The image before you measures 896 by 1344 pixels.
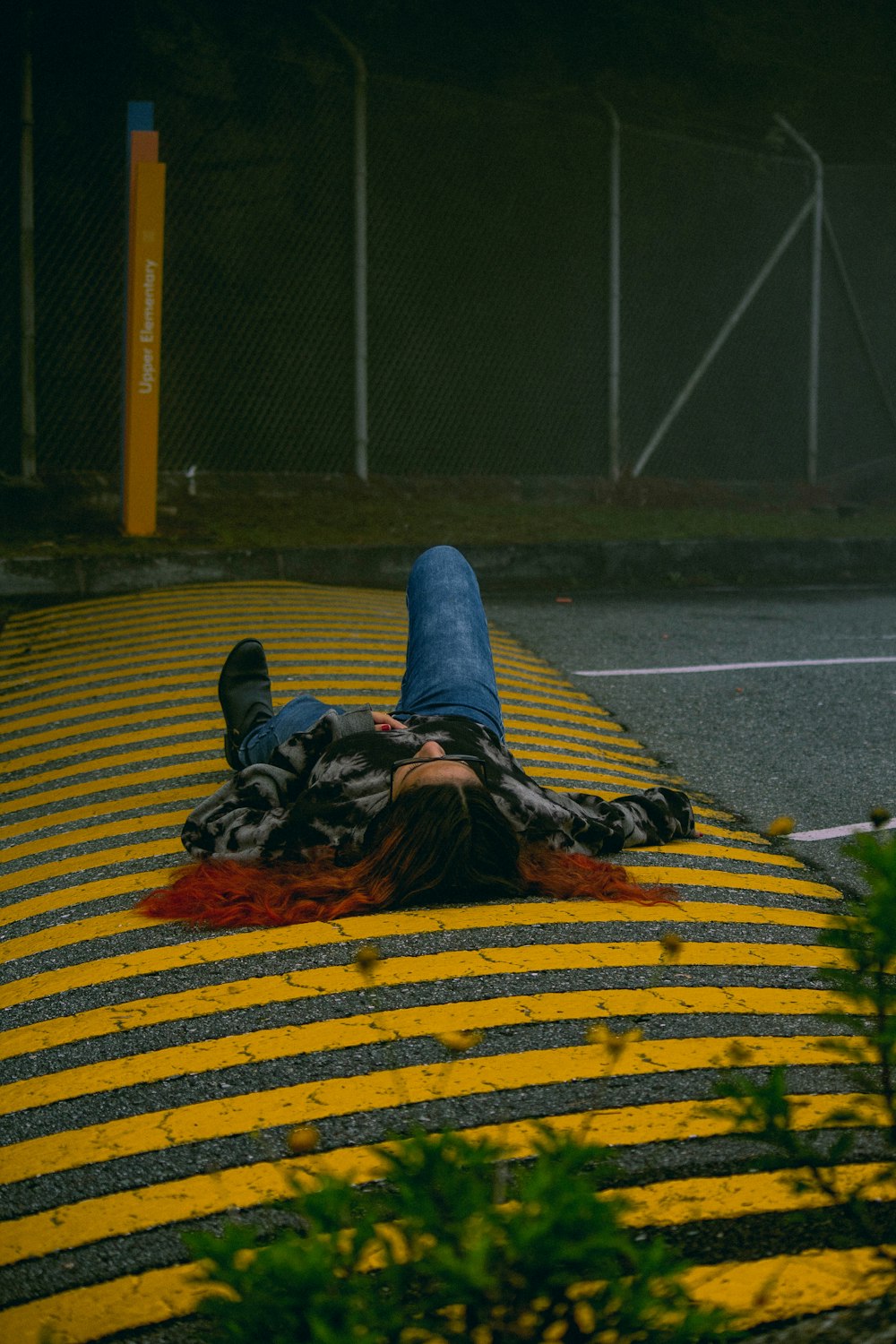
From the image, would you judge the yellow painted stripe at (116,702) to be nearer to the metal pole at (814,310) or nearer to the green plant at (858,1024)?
the green plant at (858,1024)

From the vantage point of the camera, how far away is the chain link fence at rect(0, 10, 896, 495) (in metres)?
9.94

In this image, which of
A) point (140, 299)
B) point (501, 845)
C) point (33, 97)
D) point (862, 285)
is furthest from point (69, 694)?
point (862, 285)

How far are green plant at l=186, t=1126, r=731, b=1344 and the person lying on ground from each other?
6.11 feet

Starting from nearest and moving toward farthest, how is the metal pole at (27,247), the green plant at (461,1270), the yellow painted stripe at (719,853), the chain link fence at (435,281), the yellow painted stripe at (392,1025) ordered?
the green plant at (461,1270)
the yellow painted stripe at (392,1025)
the yellow painted stripe at (719,853)
the metal pole at (27,247)
the chain link fence at (435,281)

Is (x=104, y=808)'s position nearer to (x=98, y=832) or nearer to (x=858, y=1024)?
(x=98, y=832)

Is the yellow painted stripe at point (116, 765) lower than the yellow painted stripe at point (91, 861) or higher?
higher

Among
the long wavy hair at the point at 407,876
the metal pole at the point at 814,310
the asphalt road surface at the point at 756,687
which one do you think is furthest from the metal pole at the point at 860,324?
the long wavy hair at the point at 407,876

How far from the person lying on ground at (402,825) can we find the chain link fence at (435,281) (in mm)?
6792

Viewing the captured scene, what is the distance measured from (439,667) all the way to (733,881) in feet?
3.69

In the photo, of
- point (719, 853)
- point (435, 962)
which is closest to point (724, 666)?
point (719, 853)

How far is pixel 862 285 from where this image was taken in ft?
46.1

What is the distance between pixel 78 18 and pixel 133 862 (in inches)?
330

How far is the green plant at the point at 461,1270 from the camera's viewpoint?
1151mm

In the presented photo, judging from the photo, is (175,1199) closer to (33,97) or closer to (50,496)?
(50,496)
